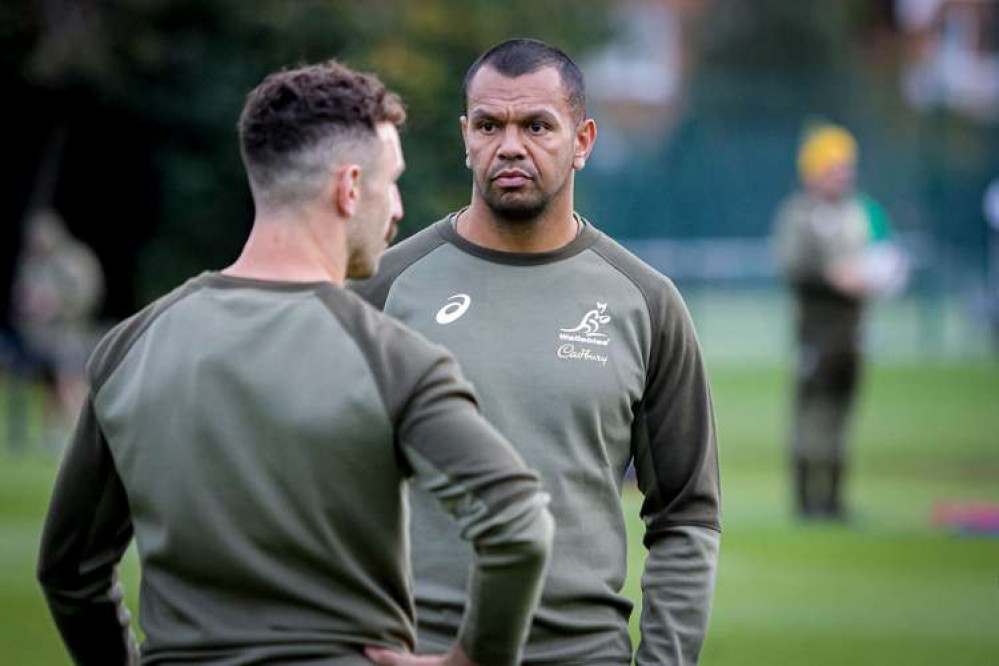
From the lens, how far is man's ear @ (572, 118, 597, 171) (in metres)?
5.05

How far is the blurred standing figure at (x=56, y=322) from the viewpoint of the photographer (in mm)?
19688

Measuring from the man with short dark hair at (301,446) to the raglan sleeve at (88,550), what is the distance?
0.10 metres

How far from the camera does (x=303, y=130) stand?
3775mm

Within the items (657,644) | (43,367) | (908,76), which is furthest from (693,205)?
(657,644)

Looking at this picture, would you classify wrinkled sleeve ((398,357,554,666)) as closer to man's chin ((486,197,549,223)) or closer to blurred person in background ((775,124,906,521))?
man's chin ((486,197,549,223))

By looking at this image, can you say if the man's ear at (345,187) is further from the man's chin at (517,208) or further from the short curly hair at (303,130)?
the man's chin at (517,208)

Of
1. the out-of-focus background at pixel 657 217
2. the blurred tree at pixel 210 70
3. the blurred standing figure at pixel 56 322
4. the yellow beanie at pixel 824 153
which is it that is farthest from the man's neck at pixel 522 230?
the blurred tree at pixel 210 70

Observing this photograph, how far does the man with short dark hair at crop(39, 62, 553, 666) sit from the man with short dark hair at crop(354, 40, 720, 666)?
3.06 ft

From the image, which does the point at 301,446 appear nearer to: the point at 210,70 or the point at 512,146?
the point at 512,146

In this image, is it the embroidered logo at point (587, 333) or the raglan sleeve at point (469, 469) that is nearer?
the raglan sleeve at point (469, 469)

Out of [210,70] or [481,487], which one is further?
[210,70]

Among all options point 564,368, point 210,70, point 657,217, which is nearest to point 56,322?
point 210,70

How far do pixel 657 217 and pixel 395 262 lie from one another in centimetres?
2558

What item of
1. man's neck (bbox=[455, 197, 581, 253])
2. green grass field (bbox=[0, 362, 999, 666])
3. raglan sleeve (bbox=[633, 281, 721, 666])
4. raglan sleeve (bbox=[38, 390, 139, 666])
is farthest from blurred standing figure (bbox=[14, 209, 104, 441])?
raglan sleeve (bbox=[38, 390, 139, 666])
